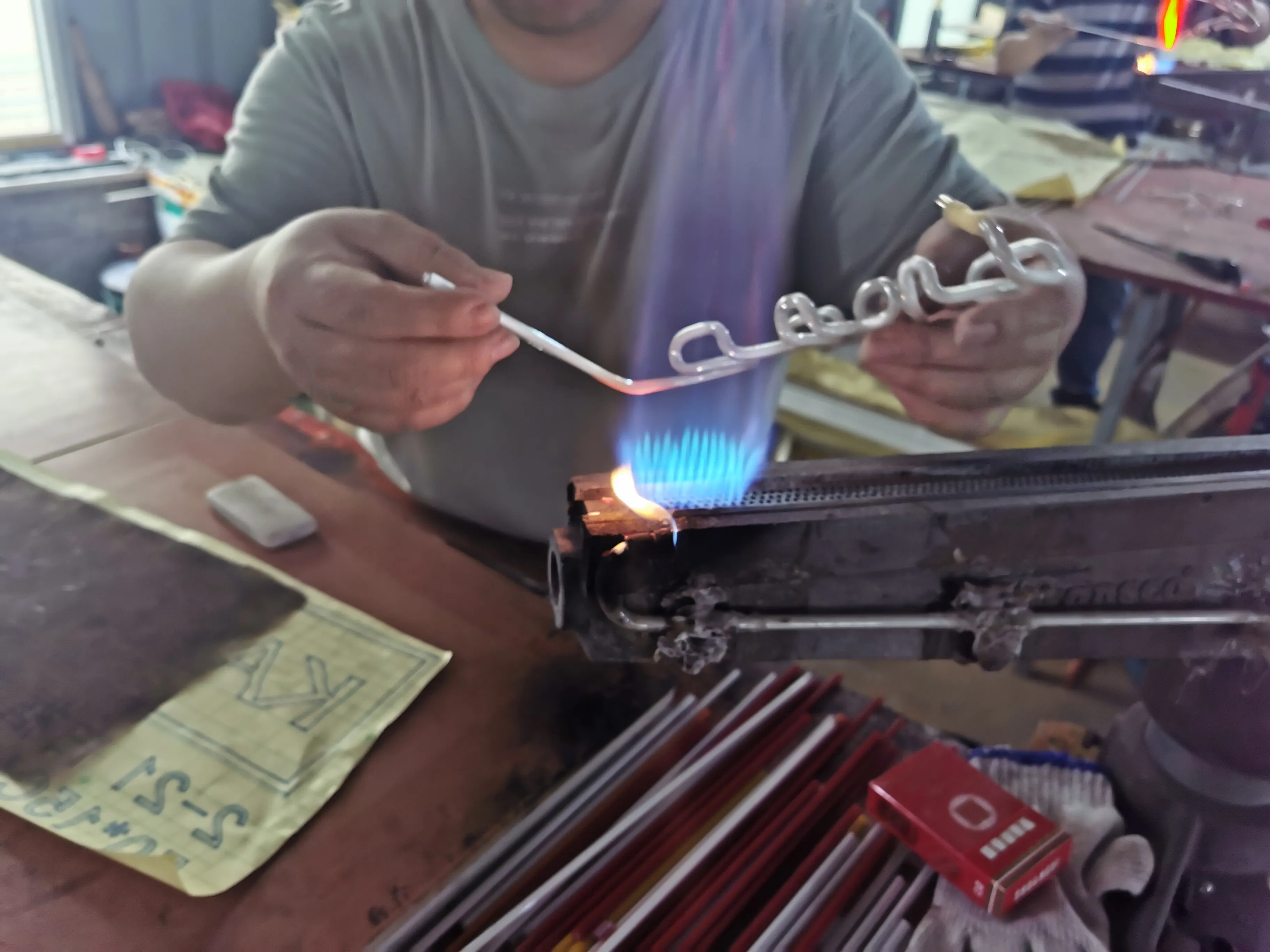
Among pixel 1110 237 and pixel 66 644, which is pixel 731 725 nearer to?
pixel 66 644

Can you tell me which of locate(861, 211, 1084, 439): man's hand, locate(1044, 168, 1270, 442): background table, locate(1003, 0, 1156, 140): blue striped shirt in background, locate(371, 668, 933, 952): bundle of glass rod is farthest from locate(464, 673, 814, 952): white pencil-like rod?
locate(1003, 0, 1156, 140): blue striped shirt in background

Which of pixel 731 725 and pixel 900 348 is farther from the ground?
pixel 900 348

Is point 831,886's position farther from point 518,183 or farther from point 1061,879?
point 518,183

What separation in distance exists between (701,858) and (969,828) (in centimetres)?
15

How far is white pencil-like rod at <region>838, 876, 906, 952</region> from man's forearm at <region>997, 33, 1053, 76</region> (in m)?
1.92

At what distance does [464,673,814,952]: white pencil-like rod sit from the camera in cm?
47

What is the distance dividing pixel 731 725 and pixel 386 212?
0.41m

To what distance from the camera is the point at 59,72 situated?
1.97 meters

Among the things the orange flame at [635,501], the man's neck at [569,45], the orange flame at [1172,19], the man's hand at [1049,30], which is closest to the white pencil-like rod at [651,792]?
the orange flame at [635,501]

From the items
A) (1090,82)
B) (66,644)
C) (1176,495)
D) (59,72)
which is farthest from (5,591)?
(1090,82)

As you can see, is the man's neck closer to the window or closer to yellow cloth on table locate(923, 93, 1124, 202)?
yellow cloth on table locate(923, 93, 1124, 202)

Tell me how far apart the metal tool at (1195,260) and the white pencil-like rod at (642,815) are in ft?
3.40

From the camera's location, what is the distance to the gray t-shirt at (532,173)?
788mm

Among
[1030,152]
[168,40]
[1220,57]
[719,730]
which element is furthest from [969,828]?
[168,40]
